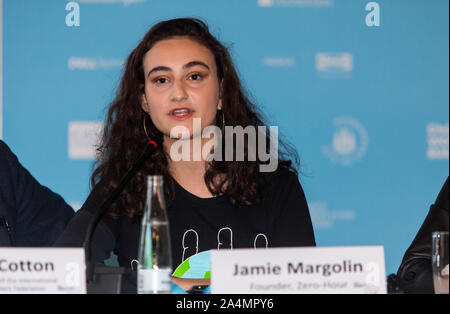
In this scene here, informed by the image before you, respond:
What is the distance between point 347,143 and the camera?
275cm

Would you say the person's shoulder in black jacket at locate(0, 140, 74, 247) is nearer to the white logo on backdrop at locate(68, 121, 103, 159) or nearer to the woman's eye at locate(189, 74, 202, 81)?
the woman's eye at locate(189, 74, 202, 81)

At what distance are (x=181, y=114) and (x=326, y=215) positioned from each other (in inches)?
51.0

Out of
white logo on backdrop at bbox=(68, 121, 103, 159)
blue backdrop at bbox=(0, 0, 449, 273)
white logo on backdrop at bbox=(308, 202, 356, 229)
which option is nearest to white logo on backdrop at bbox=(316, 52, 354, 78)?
blue backdrop at bbox=(0, 0, 449, 273)

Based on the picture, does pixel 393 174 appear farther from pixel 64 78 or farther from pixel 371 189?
pixel 64 78

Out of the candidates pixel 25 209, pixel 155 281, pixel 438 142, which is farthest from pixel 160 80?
pixel 438 142

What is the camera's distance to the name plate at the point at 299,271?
0.97 m

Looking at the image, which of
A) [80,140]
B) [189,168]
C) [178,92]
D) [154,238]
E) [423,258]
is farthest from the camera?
[80,140]

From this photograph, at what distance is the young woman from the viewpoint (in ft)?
5.38

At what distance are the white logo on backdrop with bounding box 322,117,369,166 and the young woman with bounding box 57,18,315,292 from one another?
964 millimetres

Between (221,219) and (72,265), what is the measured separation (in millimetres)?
737

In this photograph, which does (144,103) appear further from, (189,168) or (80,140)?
(80,140)

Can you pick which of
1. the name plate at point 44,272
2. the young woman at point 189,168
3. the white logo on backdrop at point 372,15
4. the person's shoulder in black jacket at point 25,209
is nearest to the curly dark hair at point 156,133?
the young woman at point 189,168
